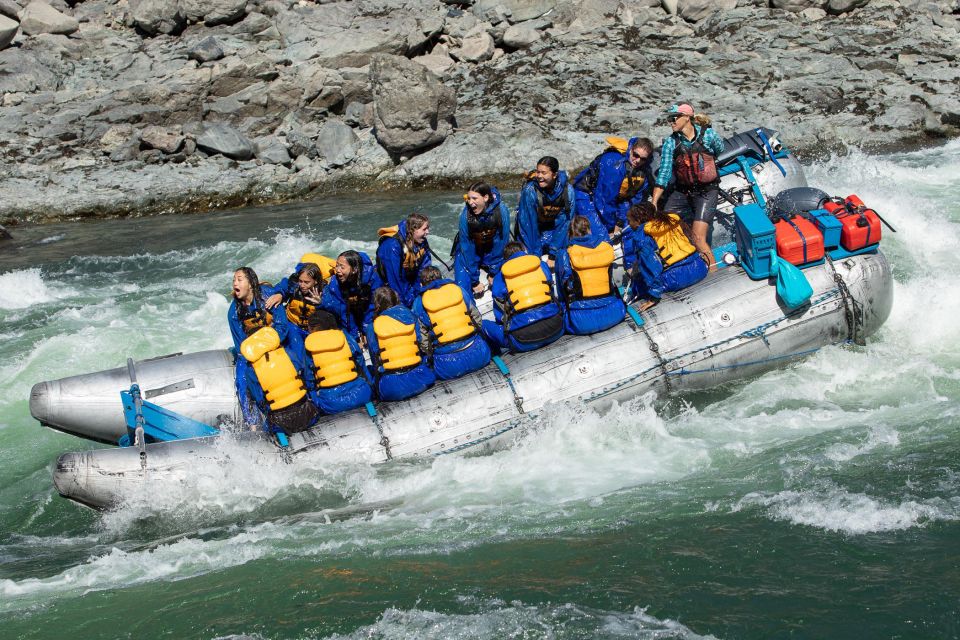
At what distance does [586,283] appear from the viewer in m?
6.98

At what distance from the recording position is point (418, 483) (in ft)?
21.4

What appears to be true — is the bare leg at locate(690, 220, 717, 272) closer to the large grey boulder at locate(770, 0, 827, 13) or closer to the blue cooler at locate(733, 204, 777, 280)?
the blue cooler at locate(733, 204, 777, 280)

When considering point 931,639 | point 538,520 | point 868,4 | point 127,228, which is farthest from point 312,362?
point 868,4

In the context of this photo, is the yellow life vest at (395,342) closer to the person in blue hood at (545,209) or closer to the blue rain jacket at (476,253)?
the blue rain jacket at (476,253)

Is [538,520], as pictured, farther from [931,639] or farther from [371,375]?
[931,639]

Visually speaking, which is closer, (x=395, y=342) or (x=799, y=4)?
(x=395, y=342)

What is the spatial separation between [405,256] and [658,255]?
6.48 feet

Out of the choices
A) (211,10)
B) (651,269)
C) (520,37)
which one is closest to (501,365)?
(651,269)

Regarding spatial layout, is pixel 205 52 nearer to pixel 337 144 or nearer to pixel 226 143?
pixel 226 143

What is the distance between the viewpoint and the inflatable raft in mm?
6496

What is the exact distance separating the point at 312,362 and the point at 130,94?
475 inches

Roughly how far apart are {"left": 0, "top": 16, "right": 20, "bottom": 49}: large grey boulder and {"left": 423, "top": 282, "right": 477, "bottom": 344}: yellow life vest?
15864 millimetres

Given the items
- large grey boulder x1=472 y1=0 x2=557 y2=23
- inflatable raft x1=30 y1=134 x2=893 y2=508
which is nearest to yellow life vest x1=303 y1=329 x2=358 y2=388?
inflatable raft x1=30 y1=134 x2=893 y2=508

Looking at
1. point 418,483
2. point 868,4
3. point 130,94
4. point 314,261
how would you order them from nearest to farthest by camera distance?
point 418,483
point 314,261
point 130,94
point 868,4
